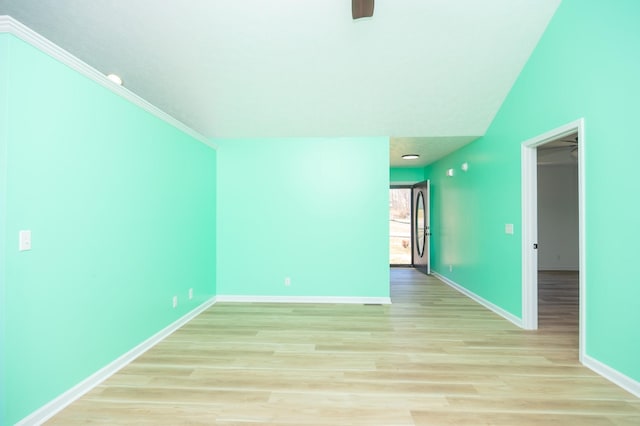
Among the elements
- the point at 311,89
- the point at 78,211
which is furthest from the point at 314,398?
the point at 311,89

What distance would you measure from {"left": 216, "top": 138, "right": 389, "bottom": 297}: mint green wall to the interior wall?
18.5ft

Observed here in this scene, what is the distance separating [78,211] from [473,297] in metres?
5.05

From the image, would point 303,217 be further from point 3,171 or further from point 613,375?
point 613,375

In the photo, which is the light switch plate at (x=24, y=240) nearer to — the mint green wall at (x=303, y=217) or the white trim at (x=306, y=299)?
the mint green wall at (x=303, y=217)

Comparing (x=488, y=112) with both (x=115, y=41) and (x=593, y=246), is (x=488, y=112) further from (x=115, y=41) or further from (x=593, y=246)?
(x=115, y=41)

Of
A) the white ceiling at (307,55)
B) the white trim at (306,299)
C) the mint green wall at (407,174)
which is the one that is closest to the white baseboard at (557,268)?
the mint green wall at (407,174)

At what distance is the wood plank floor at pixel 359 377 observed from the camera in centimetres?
187

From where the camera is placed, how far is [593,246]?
97.3 inches

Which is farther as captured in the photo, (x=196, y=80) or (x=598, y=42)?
(x=196, y=80)

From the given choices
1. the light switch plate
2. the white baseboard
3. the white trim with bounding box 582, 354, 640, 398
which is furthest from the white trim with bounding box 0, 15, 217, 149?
the white baseboard

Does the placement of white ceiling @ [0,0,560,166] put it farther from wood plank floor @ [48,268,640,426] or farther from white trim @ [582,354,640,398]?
white trim @ [582,354,640,398]

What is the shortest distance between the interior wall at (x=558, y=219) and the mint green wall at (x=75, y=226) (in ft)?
27.6

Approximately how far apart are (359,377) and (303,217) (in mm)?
2506

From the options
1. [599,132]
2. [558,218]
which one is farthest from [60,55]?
[558,218]
